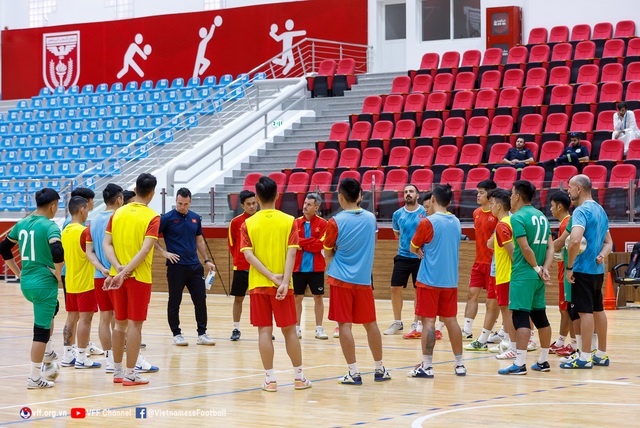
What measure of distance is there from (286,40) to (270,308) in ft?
77.1

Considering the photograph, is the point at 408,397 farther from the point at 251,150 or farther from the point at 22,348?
the point at 251,150

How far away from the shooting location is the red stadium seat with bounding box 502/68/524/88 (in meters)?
25.0

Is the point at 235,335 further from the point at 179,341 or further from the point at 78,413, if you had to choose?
the point at 78,413

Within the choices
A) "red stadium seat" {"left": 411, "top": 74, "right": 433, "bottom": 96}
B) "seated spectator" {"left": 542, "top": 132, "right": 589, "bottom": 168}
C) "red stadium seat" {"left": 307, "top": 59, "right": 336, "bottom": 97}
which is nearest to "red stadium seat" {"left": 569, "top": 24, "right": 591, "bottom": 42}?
"red stadium seat" {"left": 411, "top": 74, "right": 433, "bottom": 96}

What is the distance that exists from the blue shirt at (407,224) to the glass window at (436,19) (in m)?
15.9

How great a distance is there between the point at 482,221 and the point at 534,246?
247cm

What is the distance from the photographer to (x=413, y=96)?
25.8 metres

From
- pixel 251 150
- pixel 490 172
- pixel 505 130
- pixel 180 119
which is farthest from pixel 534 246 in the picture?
pixel 180 119

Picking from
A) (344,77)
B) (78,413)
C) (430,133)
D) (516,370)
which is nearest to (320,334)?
(516,370)

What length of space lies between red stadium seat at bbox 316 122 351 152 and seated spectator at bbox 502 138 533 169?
191 inches

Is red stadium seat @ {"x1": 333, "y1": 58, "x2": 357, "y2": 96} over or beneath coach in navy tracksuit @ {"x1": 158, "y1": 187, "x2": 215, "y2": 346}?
over

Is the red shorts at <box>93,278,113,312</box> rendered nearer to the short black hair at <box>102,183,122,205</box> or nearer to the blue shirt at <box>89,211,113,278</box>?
the blue shirt at <box>89,211,113,278</box>

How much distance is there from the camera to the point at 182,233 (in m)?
13.0

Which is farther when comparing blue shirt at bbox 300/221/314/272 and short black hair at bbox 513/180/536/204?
blue shirt at bbox 300/221/314/272
